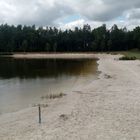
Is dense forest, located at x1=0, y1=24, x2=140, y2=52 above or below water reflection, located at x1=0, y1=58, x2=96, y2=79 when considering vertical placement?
above

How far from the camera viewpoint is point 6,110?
769 inches

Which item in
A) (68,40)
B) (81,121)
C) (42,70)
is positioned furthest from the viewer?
(68,40)

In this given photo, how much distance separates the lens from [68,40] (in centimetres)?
14150

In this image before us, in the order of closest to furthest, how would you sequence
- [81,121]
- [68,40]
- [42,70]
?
1. [81,121]
2. [42,70]
3. [68,40]

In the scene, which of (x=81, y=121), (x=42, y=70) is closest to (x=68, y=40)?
(x=42, y=70)

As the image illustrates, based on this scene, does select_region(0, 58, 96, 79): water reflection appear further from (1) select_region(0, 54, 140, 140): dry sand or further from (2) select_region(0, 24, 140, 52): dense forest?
(2) select_region(0, 24, 140, 52): dense forest

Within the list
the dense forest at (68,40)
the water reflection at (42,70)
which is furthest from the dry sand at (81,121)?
the dense forest at (68,40)

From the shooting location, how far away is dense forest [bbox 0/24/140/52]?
137 meters

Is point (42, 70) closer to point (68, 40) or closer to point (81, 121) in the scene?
point (81, 121)

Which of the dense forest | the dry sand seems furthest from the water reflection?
the dense forest

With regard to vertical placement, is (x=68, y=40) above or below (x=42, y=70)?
above

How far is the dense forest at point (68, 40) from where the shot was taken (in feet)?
451

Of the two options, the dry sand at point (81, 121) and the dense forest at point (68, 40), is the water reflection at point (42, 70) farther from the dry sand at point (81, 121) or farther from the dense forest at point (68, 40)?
the dense forest at point (68, 40)

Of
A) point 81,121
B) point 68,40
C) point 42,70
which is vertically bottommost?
point 42,70
